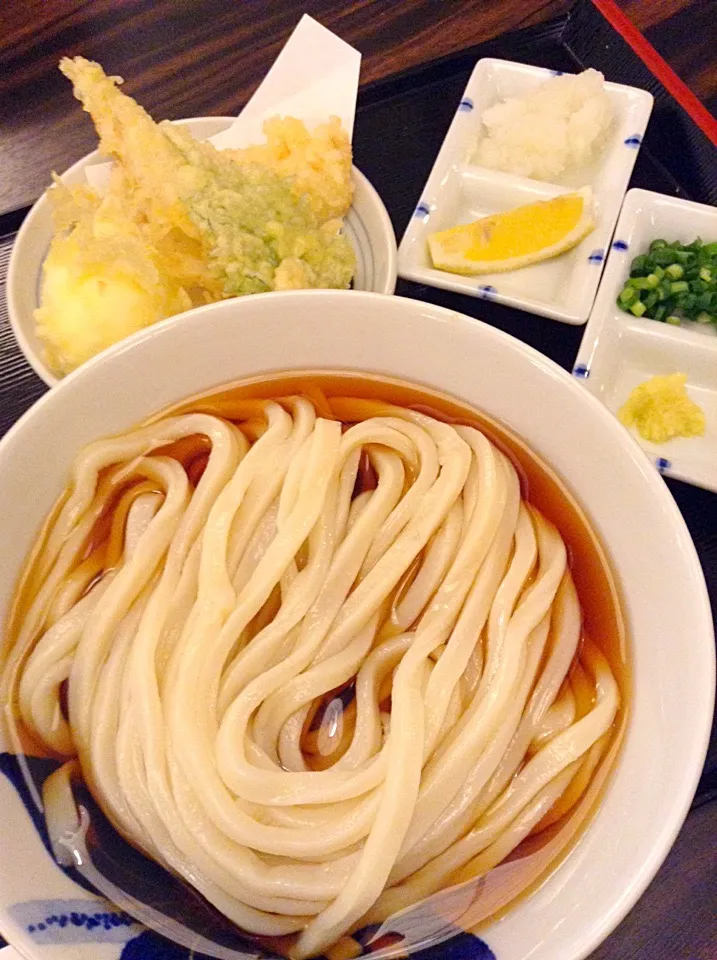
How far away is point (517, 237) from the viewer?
1.99m

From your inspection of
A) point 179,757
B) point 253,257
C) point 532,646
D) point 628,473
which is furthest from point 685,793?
point 253,257

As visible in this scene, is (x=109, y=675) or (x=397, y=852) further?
(x=109, y=675)

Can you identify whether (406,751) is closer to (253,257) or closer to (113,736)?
(113,736)

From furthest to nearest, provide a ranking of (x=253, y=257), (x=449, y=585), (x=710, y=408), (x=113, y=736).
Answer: (x=710, y=408) → (x=253, y=257) → (x=449, y=585) → (x=113, y=736)

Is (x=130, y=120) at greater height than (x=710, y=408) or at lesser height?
greater

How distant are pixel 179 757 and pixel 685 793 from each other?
24.1 inches

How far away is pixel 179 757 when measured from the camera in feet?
2.97

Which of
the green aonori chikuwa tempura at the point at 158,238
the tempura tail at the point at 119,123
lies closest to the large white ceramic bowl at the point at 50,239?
A: the green aonori chikuwa tempura at the point at 158,238

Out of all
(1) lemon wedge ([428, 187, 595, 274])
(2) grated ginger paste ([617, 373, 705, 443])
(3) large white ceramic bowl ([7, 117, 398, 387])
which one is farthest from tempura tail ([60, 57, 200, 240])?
(2) grated ginger paste ([617, 373, 705, 443])

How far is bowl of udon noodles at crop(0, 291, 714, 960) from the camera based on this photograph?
90 centimetres

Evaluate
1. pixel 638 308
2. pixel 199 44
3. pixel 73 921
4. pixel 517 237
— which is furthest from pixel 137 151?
pixel 73 921

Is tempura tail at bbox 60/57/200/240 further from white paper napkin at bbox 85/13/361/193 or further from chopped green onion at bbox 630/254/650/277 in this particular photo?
chopped green onion at bbox 630/254/650/277

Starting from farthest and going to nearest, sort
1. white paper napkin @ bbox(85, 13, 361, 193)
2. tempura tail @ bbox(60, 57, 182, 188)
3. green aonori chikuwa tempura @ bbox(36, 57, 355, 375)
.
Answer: white paper napkin @ bbox(85, 13, 361, 193), tempura tail @ bbox(60, 57, 182, 188), green aonori chikuwa tempura @ bbox(36, 57, 355, 375)

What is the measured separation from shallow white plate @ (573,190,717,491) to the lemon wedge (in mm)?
123
